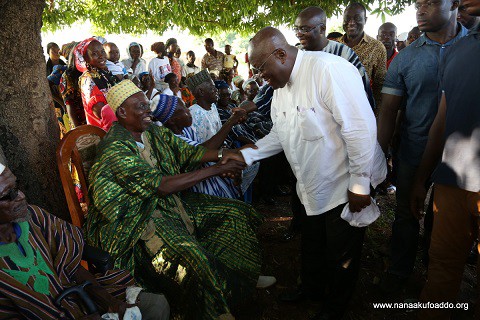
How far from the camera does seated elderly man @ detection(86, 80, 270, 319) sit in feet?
7.48

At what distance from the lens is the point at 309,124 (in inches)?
84.5

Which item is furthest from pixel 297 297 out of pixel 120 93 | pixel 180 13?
pixel 180 13

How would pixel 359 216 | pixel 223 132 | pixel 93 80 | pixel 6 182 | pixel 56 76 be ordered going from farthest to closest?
pixel 56 76 < pixel 93 80 < pixel 223 132 < pixel 359 216 < pixel 6 182

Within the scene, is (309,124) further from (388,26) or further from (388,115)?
(388,26)

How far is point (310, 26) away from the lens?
347 centimetres

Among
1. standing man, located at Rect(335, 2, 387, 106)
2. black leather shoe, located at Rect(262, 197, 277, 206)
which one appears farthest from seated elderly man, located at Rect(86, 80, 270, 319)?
standing man, located at Rect(335, 2, 387, 106)

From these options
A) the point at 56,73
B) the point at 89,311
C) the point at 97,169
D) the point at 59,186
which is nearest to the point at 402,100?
the point at 97,169

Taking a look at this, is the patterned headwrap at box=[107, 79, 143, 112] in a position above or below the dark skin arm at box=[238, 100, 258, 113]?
above

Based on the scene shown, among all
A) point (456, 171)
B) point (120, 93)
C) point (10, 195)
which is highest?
point (120, 93)

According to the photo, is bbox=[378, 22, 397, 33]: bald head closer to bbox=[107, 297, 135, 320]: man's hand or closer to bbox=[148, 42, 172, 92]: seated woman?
bbox=[148, 42, 172, 92]: seated woman

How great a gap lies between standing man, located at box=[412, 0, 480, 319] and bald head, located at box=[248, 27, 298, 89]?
923mm

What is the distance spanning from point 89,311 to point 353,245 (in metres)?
1.69

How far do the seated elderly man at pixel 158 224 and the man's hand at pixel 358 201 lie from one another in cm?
95

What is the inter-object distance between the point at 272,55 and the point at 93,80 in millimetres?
2389
